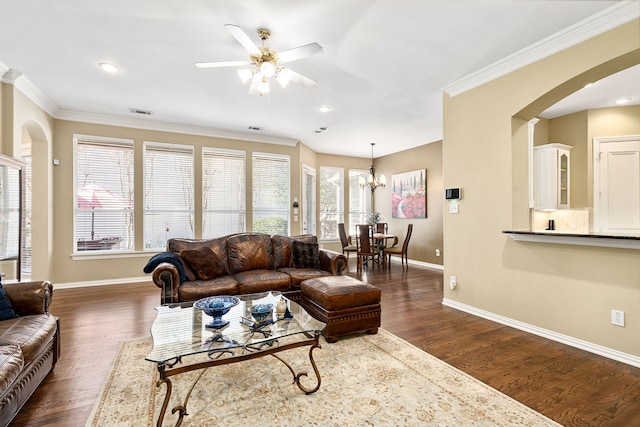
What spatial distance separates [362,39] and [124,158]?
4.63 m

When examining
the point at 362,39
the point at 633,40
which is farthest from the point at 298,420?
the point at 633,40

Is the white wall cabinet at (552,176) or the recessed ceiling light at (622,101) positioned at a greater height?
the recessed ceiling light at (622,101)

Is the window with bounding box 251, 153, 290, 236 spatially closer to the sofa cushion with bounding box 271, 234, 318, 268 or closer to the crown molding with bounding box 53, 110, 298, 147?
the crown molding with bounding box 53, 110, 298, 147

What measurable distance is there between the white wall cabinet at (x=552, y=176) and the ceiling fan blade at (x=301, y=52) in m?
4.03

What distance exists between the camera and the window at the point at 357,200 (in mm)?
8266

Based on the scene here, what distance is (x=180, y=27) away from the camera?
2.57 metres

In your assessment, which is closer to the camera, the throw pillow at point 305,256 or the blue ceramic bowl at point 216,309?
the blue ceramic bowl at point 216,309

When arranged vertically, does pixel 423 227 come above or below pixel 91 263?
above

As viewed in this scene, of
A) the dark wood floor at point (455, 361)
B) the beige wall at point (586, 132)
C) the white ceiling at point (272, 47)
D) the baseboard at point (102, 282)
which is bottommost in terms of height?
the dark wood floor at point (455, 361)

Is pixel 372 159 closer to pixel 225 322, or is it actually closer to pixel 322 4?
pixel 322 4

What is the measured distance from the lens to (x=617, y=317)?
2.48 meters

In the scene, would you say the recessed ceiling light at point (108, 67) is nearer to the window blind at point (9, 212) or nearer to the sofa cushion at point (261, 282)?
the window blind at point (9, 212)

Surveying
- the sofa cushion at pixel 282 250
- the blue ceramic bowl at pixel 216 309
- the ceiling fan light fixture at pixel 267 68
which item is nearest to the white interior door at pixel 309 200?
the sofa cushion at pixel 282 250

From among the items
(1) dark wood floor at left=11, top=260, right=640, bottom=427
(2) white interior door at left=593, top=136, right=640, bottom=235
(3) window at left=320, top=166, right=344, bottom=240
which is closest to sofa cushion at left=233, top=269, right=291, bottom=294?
(1) dark wood floor at left=11, top=260, right=640, bottom=427
